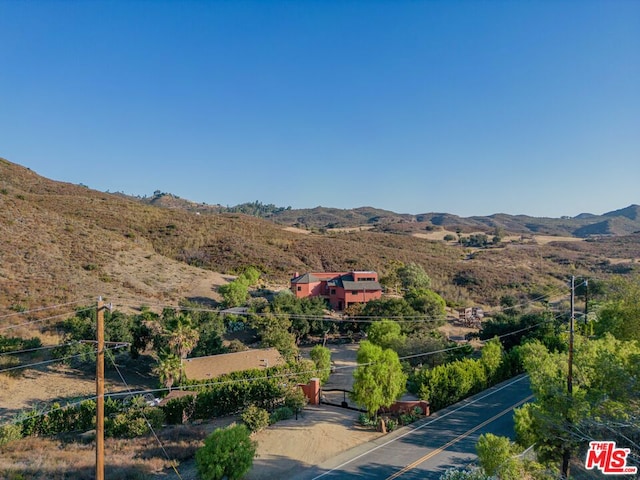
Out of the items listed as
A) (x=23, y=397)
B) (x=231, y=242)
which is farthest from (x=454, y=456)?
(x=231, y=242)

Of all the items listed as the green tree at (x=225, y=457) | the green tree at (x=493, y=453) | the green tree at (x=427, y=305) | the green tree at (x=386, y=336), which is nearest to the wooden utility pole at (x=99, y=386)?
the green tree at (x=225, y=457)

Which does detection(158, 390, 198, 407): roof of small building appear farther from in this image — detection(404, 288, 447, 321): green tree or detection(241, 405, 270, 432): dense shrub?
detection(404, 288, 447, 321): green tree

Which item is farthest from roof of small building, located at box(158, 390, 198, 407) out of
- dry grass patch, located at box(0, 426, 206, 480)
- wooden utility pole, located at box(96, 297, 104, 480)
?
wooden utility pole, located at box(96, 297, 104, 480)

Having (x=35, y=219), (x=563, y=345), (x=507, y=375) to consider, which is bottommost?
(x=507, y=375)

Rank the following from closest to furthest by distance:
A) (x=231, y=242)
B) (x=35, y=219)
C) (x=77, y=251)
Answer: (x=77, y=251), (x=35, y=219), (x=231, y=242)

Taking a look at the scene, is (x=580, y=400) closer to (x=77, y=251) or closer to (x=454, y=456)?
(x=454, y=456)

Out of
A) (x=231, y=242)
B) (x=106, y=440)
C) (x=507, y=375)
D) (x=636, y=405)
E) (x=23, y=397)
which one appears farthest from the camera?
(x=231, y=242)
